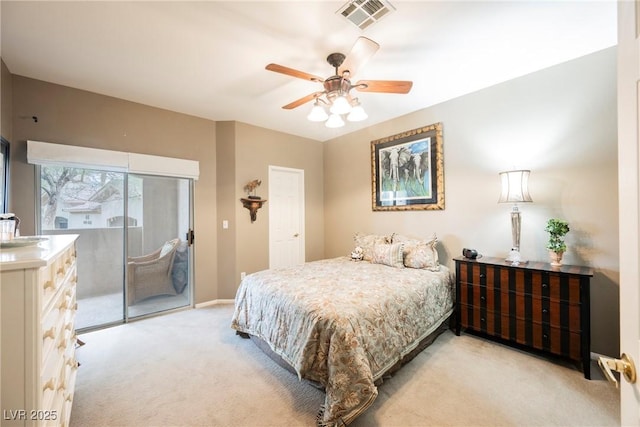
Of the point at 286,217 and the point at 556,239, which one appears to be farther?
the point at 286,217

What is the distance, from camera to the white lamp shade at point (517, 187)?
2508mm

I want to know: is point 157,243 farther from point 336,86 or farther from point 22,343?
point 336,86

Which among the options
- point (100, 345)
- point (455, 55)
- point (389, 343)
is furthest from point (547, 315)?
point (100, 345)

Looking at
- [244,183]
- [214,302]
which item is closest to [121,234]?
[214,302]

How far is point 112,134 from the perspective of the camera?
→ 3.09 meters

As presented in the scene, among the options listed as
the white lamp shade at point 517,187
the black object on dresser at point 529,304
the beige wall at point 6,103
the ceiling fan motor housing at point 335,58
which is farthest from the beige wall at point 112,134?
the white lamp shade at point 517,187

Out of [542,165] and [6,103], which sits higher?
[6,103]

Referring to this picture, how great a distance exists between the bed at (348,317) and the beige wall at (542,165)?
0.65 metres

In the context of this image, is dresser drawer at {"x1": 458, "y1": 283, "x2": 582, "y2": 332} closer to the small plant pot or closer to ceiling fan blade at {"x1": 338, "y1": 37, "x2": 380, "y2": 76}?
the small plant pot

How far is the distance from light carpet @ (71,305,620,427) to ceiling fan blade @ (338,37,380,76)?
2.44 metres

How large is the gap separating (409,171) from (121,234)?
12.4ft

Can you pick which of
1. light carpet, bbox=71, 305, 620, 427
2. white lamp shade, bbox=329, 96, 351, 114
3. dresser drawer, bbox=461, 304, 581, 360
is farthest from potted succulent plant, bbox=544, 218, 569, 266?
white lamp shade, bbox=329, 96, 351, 114

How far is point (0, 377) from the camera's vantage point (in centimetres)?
88

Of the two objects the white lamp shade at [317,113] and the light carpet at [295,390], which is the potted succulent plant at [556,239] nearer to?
the light carpet at [295,390]
